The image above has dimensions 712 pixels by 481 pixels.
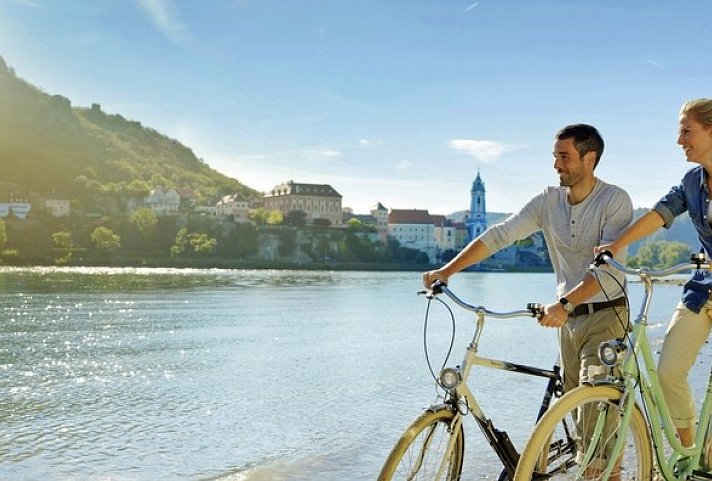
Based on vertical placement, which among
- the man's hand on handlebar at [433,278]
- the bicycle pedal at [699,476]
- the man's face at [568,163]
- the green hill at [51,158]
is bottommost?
the bicycle pedal at [699,476]

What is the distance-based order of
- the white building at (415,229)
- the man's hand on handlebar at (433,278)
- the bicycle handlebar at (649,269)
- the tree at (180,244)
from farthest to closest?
the white building at (415,229), the tree at (180,244), the man's hand on handlebar at (433,278), the bicycle handlebar at (649,269)

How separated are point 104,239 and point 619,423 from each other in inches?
4675

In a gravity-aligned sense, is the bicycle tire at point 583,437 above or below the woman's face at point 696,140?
below

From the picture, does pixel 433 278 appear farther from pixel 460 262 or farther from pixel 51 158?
pixel 51 158

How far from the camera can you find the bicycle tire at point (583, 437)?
315cm

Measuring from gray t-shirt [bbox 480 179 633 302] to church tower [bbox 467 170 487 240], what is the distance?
189013 mm

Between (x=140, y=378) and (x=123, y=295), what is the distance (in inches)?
1308

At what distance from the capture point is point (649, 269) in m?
3.60

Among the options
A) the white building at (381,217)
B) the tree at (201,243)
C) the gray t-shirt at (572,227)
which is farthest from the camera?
the white building at (381,217)

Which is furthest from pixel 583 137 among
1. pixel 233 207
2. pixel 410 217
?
pixel 410 217

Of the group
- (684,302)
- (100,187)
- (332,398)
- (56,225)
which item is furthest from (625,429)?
(100,187)

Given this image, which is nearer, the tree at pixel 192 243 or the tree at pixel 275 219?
the tree at pixel 192 243

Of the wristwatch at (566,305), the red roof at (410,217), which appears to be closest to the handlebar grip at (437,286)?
the wristwatch at (566,305)

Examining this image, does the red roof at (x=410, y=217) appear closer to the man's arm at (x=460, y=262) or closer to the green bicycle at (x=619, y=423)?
the man's arm at (x=460, y=262)
